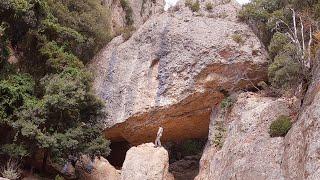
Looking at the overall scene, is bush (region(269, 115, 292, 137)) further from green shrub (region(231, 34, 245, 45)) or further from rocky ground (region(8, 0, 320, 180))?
green shrub (region(231, 34, 245, 45))

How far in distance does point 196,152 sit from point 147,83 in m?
9.53

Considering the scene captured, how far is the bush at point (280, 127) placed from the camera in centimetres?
1588

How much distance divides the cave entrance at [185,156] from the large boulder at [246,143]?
257 inches

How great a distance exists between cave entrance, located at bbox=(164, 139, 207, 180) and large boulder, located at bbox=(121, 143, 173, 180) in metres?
6.64

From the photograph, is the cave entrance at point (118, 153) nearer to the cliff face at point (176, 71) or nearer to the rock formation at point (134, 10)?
the cliff face at point (176, 71)

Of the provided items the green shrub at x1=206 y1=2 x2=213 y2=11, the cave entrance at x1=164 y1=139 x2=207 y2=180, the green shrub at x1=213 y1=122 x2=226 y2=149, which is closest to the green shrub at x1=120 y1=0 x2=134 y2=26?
the cave entrance at x1=164 y1=139 x2=207 y2=180

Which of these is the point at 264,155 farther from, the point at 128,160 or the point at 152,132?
the point at 152,132

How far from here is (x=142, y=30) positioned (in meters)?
24.6

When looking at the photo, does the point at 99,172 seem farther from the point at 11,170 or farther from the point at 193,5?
the point at 193,5

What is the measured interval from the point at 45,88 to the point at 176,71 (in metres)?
6.16

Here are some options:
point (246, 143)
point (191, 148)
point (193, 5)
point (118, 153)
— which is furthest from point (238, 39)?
point (191, 148)

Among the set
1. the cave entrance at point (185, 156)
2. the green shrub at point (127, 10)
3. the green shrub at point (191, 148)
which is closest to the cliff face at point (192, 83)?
the cave entrance at point (185, 156)

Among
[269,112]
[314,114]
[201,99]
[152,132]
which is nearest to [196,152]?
[152,132]

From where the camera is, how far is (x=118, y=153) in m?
27.2
